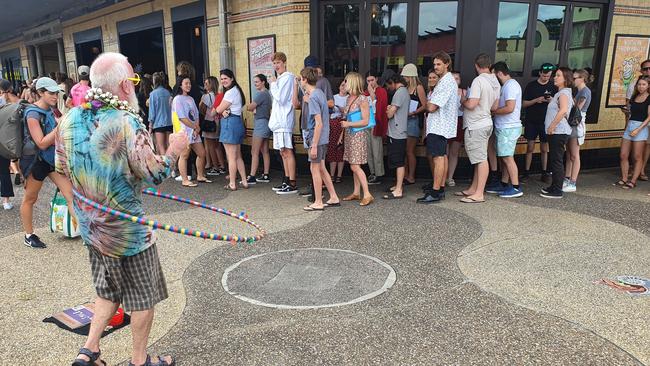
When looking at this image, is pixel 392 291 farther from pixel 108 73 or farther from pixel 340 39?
pixel 340 39

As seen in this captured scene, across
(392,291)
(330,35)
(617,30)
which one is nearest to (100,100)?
(392,291)

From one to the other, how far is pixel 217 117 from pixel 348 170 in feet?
8.32

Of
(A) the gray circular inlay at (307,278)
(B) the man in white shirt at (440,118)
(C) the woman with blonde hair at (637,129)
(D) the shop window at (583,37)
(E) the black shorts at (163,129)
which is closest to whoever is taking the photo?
(A) the gray circular inlay at (307,278)

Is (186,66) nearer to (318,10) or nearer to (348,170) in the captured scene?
(318,10)

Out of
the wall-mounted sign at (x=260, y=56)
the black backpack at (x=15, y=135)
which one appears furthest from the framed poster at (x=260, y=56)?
the black backpack at (x=15, y=135)

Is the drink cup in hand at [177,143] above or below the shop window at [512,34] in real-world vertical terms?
below

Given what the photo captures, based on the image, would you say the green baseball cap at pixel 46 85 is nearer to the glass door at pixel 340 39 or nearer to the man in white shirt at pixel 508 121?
the glass door at pixel 340 39

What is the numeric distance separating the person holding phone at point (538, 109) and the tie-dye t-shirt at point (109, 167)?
22.3 ft

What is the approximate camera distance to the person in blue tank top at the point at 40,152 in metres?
4.36

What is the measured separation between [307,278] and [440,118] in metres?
3.27

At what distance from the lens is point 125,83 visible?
240 centimetres

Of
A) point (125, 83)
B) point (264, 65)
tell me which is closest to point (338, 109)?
point (264, 65)

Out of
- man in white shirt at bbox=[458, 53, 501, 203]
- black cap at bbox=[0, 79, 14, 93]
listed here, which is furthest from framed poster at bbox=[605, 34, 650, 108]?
black cap at bbox=[0, 79, 14, 93]

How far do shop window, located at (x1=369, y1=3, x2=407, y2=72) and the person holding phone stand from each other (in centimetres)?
220
